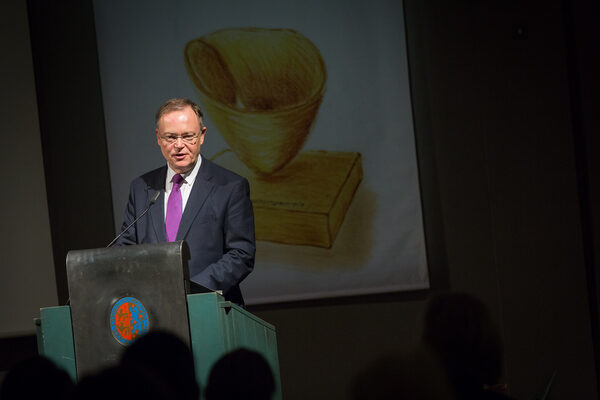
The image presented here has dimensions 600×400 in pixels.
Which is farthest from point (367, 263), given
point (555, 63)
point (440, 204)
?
point (555, 63)

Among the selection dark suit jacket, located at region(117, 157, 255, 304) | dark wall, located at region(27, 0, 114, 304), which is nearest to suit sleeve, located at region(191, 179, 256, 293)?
dark suit jacket, located at region(117, 157, 255, 304)

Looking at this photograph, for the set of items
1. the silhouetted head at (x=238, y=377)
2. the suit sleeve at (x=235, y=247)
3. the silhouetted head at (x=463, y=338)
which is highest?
the suit sleeve at (x=235, y=247)

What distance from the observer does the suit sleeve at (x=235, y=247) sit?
7.64ft

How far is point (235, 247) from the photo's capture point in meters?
2.49

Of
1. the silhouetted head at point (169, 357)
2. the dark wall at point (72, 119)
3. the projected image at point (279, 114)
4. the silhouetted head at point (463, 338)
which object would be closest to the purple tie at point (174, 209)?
the silhouetted head at point (169, 357)

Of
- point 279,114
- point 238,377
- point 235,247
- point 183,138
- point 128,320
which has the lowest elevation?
point 238,377

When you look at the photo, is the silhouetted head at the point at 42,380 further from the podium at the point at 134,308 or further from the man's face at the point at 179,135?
the man's face at the point at 179,135

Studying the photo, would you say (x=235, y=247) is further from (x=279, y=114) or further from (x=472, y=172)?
(x=472, y=172)

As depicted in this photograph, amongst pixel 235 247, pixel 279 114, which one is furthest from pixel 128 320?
pixel 279 114

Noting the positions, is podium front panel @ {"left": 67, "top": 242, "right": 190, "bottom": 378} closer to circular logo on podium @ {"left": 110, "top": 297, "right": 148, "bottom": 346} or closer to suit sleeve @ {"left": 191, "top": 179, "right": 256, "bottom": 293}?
circular logo on podium @ {"left": 110, "top": 297, "right": 148, "bottom": 346}

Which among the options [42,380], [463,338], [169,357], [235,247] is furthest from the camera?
[463,338]

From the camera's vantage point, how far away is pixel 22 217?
367 cm

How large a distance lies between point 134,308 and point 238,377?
1.24 ft

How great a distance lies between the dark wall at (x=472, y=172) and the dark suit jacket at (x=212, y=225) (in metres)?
1.50
